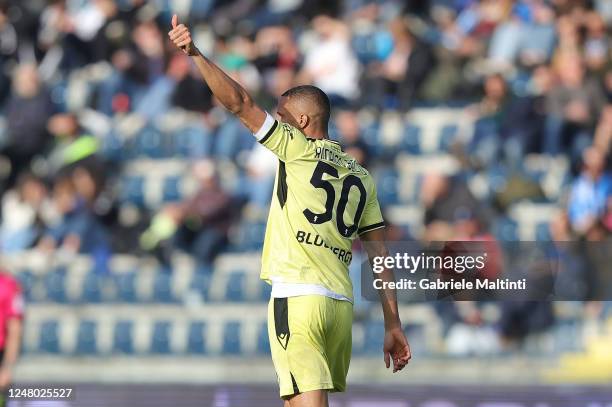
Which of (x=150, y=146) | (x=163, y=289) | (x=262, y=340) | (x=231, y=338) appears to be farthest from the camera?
(x=150, y=146)

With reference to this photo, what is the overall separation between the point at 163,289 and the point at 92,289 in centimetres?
72

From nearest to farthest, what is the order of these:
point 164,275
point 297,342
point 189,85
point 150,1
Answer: point 297,342 < point 164,275 < point 189,85 < point 150,1

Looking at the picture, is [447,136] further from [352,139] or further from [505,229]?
[505,229]

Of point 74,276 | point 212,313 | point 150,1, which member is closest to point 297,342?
point 212,313

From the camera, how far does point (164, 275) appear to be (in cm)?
1219

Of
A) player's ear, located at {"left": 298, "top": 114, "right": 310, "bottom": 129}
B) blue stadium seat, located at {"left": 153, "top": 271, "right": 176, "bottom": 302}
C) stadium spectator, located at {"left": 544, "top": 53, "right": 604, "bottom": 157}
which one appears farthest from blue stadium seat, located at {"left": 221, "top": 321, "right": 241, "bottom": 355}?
player's ear, located at {"left": 298, "top": 114, "right": 310, "bottom": 129}

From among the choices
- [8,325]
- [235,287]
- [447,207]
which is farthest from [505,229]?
[8,325]

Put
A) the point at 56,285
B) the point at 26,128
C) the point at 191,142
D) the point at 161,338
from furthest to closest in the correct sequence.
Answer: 1. the point at 26,128
2. the point at 191,142
3. the point at 56,285
4. the point at 161,338

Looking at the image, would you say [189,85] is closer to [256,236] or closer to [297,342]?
[256,236]

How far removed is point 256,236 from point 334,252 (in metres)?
6.82

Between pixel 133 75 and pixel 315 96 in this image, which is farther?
pixel 133 75

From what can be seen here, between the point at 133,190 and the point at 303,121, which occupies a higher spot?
the point at 133,190

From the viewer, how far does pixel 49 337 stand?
1200 centimetres

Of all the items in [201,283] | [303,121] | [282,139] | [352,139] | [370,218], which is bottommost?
[370,218]
